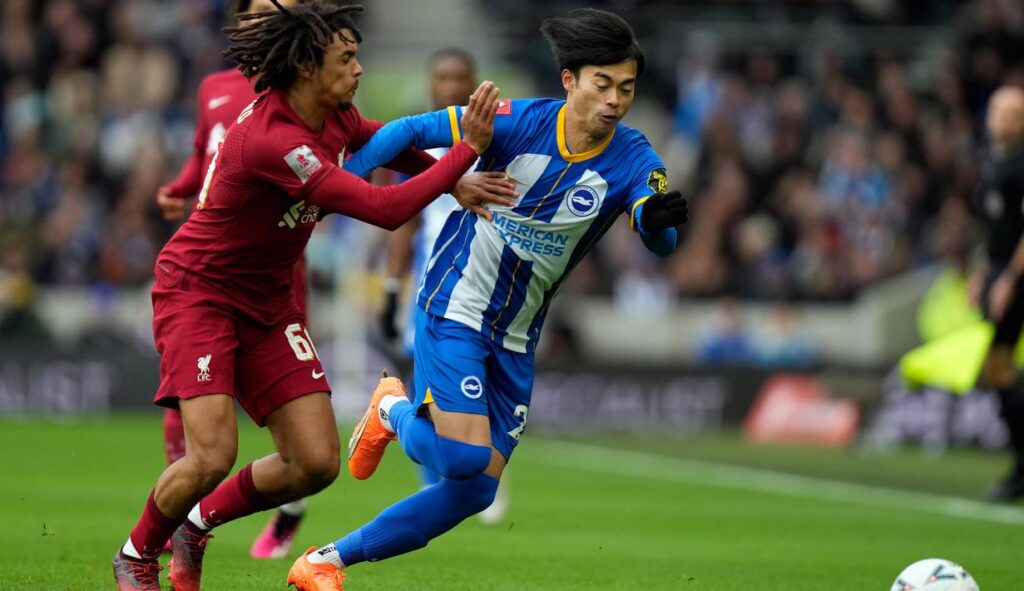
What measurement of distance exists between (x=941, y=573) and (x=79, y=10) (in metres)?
19.0

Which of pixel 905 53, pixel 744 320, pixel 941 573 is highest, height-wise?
pixel 905 53

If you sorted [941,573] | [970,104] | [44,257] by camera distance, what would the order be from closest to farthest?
[941,573] → [44,257] → [970,104]

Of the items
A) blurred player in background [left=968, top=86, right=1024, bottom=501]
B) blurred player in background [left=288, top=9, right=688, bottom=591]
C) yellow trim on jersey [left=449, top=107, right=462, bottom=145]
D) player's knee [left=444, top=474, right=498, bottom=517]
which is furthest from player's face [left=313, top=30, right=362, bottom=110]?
blurred player in background [left=968, top=86, right=1024, bottom=501]

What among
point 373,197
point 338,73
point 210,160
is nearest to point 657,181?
point 373,197

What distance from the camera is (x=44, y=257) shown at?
21281 millimetres

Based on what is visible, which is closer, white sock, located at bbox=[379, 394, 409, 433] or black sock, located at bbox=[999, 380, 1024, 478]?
white sock, located at bbox=[379, 394, 409, 433]

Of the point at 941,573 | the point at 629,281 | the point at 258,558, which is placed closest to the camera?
the point at 941,573

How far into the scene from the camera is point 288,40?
6.43 meters

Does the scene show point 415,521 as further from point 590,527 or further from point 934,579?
point 590,527

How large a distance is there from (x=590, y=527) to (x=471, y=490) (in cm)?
386

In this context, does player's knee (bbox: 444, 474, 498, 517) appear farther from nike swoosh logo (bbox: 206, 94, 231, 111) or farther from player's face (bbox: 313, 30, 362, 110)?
nike swoosh logo (bbox: 206, 94, 231, 111)

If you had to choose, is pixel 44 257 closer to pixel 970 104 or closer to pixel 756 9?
pixel 756 9

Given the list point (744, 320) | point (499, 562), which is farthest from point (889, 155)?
point (499, 562)

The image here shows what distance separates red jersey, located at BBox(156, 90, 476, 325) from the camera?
6250 millimetres
